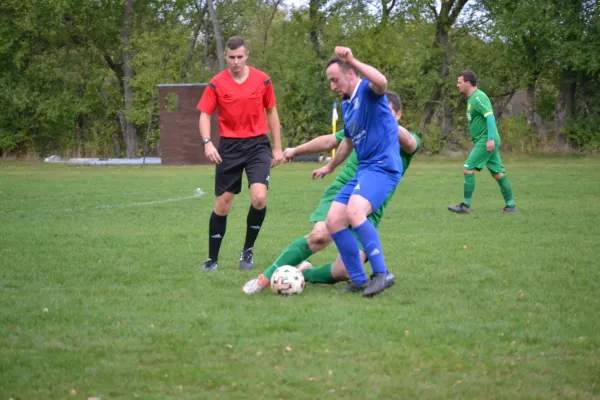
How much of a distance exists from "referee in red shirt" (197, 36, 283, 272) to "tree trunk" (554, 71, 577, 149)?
27.4 meters

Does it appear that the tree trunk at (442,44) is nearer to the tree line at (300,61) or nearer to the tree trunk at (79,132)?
the tree line at (300,61)

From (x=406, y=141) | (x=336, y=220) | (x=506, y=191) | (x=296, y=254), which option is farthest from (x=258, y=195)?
(x=506, y=191)

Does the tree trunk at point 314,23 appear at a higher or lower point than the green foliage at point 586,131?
higher

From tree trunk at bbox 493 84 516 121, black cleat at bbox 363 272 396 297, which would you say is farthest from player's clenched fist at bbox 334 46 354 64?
tree trunk at bbox 493 84 516 121

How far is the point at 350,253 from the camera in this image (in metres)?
6.39

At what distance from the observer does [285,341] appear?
16.3ft

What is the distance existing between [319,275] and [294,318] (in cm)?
132

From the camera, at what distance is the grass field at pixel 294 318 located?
4238 mm

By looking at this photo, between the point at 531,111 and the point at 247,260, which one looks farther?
the point at 531,111

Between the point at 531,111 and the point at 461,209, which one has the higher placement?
the point at 531,111

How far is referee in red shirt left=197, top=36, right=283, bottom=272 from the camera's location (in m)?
7.68

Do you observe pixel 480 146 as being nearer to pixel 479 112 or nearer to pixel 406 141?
pixel 479 112

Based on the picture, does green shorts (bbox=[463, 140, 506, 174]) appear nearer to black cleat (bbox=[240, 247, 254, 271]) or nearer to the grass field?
the grass field

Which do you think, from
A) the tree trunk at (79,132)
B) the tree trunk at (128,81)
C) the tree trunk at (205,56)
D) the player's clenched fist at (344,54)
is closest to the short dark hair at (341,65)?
the player's clenched fist at (344,54)
